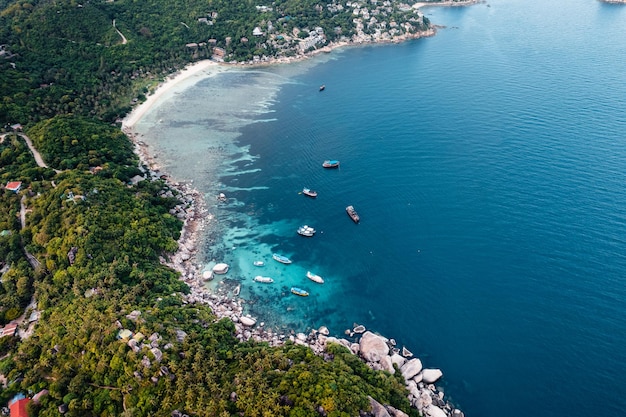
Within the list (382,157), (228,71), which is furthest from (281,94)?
(382,157)

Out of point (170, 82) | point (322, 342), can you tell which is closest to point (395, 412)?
point (322, 342)

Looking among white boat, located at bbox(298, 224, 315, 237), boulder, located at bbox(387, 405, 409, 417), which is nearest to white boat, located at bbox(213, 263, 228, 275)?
white boat, located at bbox(298, 224, 315, 237)

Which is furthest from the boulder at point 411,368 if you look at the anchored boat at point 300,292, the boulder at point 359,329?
the anchored boat at point 300,292

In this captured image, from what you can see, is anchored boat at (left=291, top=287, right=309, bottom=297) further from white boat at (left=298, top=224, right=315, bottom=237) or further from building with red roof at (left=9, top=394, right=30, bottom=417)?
building with red roof at (left=9, top=394, right=30, bottom=417)

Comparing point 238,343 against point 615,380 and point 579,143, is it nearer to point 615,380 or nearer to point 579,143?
point 615,380

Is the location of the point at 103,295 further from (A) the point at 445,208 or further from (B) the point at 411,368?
(A) the point at 445,208

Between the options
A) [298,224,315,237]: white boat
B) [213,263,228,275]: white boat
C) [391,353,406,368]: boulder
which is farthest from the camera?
[298,224,315,237]: white boat

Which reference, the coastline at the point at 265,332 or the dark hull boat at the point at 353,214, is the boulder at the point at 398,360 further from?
the dark hull boat at the point at 353,214
